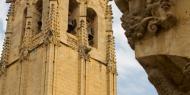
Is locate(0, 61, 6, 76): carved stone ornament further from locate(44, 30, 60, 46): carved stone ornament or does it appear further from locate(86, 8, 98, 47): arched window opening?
locate(86, 8, 98, 47): arched window opening

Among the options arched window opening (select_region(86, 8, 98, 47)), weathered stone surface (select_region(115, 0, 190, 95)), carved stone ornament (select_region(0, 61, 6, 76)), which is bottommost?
carved stone ornament (select_region(0, 61, 6, 76))

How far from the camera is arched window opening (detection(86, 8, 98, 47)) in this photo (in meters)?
39.1

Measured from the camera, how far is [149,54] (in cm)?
438

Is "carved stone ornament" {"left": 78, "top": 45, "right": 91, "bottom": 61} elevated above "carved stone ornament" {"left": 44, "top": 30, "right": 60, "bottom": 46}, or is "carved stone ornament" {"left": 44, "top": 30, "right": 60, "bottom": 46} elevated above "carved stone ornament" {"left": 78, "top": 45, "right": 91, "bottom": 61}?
"carved stone ornament" {"left": 44, "top": 30, "right": 60, "bottom": 46}

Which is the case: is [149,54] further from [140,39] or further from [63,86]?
[63,86]

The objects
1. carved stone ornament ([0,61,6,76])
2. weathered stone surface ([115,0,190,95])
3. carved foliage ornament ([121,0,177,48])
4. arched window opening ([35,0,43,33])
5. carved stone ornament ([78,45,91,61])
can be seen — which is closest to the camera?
weathered stone surface ([115,0,190,95])

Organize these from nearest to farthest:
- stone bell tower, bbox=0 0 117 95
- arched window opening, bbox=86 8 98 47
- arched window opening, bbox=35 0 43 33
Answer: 1. stone bell tower, bbox=0 0 117 95
2. arched window opening, bbox=35 0 43 33
3. arched window opening, bbox=86 8 98 47

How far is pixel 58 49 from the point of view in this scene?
3500 centimetres

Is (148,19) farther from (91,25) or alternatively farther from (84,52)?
(91,25)

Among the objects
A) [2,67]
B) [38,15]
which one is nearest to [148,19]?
[2,67]

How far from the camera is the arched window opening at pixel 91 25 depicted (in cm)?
3906

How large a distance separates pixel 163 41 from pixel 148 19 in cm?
24

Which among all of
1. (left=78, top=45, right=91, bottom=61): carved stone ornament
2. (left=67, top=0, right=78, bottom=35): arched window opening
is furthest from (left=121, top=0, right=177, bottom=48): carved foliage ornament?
(left=67, top=0, right=78, bottom=35): arched window opening

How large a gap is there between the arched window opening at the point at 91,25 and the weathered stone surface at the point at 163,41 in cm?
3394
